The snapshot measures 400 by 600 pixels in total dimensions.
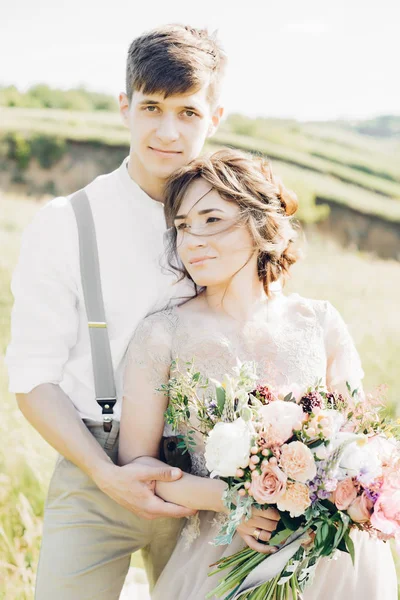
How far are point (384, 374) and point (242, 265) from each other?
5382 millimetres

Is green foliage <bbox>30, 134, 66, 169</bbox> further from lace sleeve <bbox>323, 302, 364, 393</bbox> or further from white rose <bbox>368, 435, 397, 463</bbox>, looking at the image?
white rose <bbox>368, 435, 397, 463</bbox>

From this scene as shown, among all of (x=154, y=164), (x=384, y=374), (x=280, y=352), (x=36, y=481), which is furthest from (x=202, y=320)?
(x=384, y=374)

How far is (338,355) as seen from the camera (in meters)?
3.19

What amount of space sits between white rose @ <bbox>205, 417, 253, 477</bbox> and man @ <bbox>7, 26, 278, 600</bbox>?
75 centimetres

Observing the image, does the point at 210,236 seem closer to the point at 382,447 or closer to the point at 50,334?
the point at 50,334

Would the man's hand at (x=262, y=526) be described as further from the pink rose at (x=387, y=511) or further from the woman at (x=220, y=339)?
the pink rose at (x=387, y=511)

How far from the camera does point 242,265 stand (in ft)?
10.1

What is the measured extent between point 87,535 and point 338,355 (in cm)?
138

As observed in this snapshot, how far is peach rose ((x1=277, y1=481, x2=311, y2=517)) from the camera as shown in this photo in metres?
2.32

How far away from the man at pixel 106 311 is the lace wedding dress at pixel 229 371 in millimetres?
223

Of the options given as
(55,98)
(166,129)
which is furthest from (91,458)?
(55,98)

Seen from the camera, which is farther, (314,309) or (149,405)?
(314,309)

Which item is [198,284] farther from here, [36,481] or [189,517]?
[36,481]

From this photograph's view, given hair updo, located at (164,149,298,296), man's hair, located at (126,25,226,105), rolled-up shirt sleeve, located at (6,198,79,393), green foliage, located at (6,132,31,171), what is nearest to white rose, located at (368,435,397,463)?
hair updo, located at (164,149,298,296)
